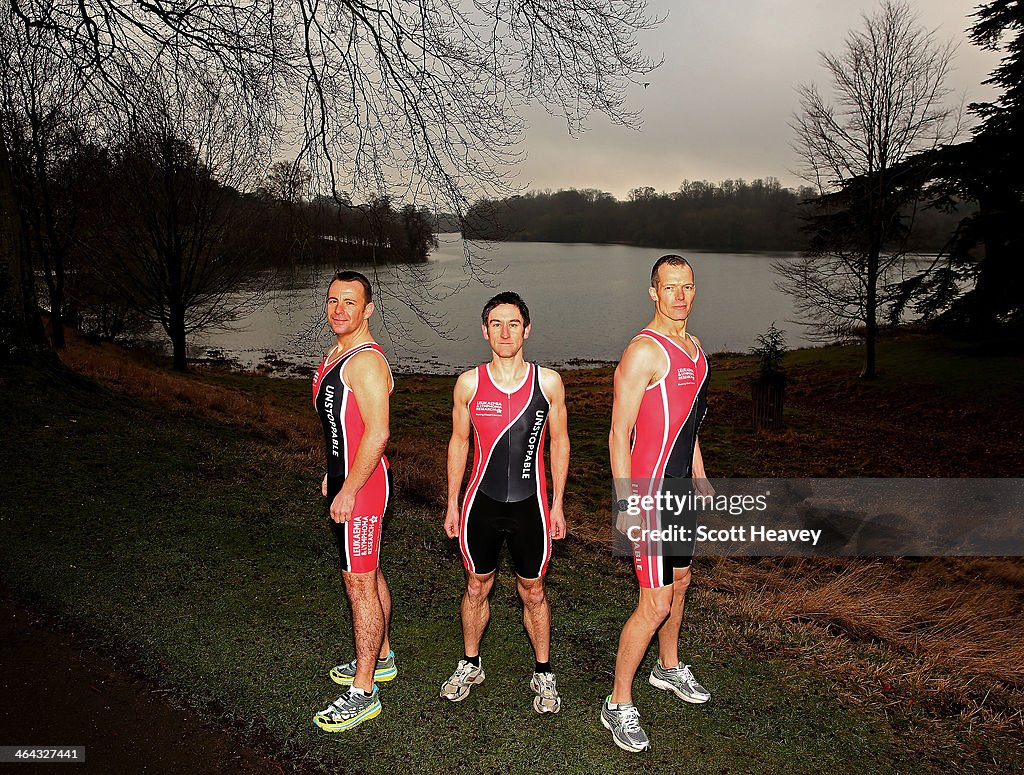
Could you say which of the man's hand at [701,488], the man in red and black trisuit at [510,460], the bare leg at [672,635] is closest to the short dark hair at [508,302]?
the man in red and black trisuit at [510,460]

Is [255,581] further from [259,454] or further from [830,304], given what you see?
[830,304]

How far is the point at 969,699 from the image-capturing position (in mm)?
4359

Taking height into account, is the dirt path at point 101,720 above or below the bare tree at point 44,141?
below

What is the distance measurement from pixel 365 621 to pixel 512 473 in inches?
50.7

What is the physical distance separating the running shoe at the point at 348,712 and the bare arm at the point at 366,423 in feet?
3.78

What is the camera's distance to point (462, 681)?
421 cm

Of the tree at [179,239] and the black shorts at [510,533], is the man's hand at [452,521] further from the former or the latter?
the tree at [179,239]

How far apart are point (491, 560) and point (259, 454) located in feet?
19.1

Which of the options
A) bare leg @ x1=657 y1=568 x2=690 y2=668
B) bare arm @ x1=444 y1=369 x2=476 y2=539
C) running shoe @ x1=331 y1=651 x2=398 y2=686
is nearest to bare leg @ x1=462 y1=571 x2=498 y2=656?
bare arm @ x1=444 y1=369 x2=476 y2=539

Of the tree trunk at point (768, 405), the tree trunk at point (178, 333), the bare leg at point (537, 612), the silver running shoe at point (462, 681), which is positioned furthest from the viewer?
the tree trunk at point (178, 333)

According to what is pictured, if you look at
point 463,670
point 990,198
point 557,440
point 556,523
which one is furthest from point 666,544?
point 990,198

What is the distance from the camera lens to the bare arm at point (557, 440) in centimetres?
392

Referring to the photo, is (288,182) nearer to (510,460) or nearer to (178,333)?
(510,460)

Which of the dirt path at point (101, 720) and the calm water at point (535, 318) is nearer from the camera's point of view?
the dirt path at point (101, 720)
